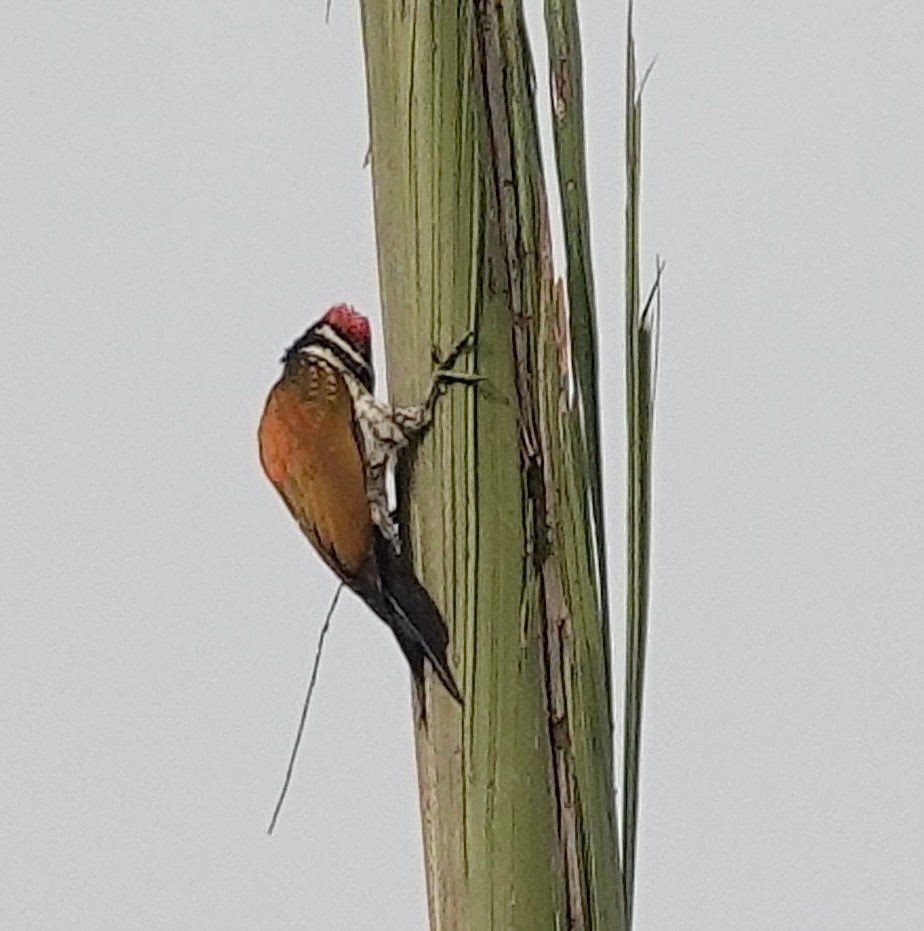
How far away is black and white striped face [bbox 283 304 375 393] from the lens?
3.12 ft

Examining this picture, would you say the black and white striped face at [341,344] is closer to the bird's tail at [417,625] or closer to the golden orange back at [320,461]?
the golden orange back at [320,461]

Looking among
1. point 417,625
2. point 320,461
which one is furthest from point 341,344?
point 417,625

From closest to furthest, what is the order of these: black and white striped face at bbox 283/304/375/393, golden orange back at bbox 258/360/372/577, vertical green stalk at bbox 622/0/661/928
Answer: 1. vertical green stalk at bbox 622/0/661/928
2. golden orange back at bbox 258/360/372/577
3. black and white striped face at bbox 283/304/375/393

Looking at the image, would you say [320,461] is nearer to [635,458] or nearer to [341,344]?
[341,344]

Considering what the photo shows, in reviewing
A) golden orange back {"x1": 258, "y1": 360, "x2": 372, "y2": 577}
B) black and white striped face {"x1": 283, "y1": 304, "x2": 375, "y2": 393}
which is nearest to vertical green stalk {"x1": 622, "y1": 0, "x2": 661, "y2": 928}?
golden orange back {"x1": 258, "y1": 360, "x2": 372, "y2": 577}

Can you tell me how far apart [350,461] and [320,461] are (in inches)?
1.9

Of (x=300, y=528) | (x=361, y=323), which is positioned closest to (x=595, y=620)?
(x=300, y=528)

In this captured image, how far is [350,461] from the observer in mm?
821

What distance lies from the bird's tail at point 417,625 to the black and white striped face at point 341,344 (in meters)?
0.33

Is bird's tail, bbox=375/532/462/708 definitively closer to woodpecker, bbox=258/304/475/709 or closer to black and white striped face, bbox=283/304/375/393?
woodpecker, bbox=258/304/475/709

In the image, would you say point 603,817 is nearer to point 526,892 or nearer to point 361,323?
point 526,892

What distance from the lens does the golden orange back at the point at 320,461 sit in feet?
2.56

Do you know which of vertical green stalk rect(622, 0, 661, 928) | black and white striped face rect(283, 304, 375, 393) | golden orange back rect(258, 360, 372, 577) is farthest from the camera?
black and white striped face rect(283, 304, 375, 393)

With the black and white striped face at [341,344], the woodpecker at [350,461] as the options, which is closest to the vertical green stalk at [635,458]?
the woodpecker at [350,461]
